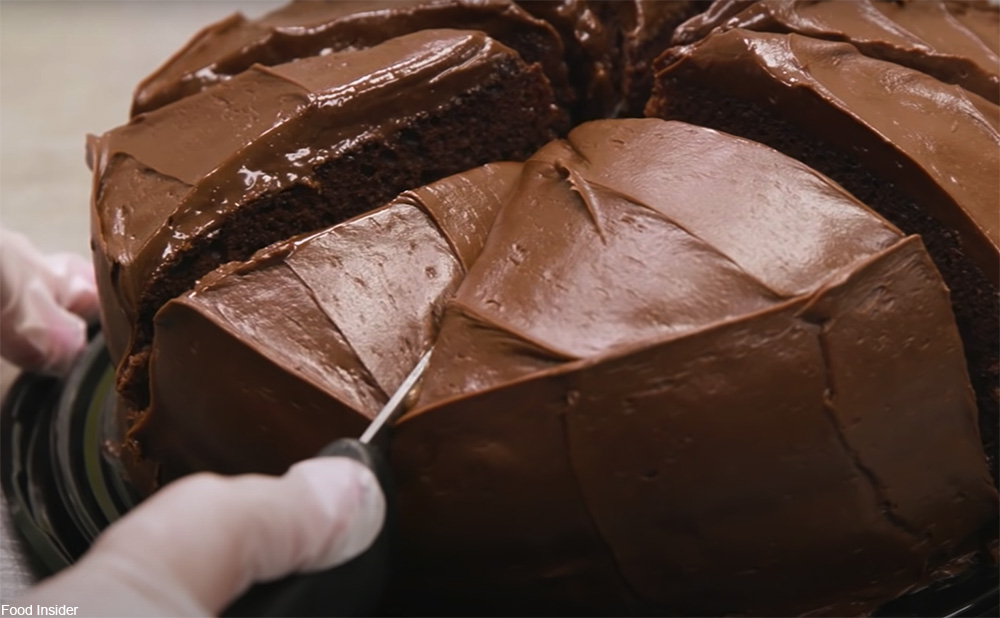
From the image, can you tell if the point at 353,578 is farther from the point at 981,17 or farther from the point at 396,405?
the point at 981,17

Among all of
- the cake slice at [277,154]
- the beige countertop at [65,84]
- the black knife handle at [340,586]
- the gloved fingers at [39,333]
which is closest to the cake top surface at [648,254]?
the black knife handle at [340,586]

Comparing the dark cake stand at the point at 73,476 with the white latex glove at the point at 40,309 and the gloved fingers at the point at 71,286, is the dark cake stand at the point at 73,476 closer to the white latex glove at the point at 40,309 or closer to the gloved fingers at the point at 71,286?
the white latex glove at the point at 40,309

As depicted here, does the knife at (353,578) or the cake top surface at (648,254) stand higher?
the cake top surface at (648,254)

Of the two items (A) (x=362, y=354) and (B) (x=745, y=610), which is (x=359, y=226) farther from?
(B) (x=745, y=610)

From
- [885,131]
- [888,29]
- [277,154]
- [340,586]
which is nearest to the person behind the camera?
[340,586]

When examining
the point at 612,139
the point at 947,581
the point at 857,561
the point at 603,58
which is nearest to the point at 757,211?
the point at 612,139

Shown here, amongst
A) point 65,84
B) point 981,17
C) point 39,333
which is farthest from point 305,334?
point 65,84

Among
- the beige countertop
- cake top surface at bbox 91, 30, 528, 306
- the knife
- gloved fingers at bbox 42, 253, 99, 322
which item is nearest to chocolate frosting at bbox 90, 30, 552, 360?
cake top surface at bbox 91, 30, 528, 306
